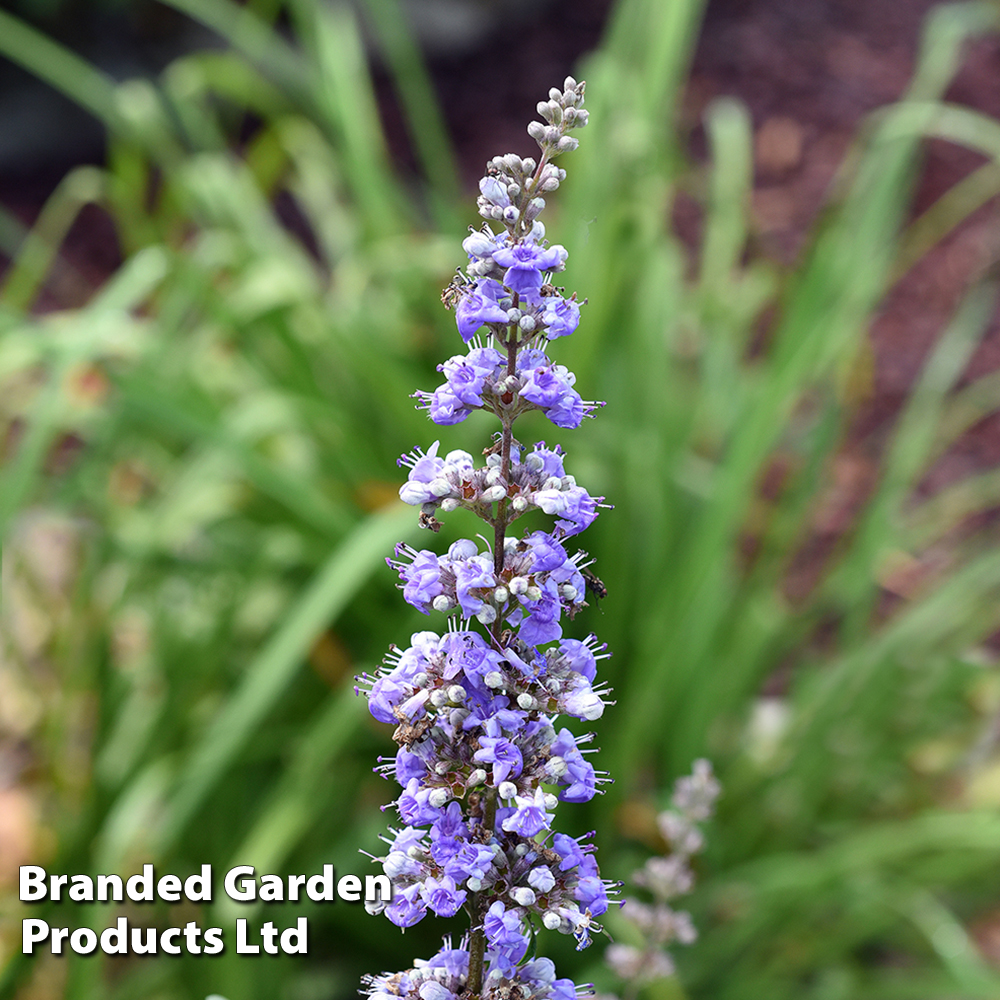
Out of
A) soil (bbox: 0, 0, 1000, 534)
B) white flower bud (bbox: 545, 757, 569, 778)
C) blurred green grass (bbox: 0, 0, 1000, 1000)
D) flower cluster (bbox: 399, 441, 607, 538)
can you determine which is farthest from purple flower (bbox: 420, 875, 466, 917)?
soil (bbox: 0, 0, 1000, 534)

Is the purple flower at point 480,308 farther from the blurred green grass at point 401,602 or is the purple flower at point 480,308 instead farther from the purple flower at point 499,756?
the blurred green grass at point 401,602

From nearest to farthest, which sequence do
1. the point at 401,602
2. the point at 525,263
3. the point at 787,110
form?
1. the point at 525,263
2. the point at 401,602
3. the point at 787,110

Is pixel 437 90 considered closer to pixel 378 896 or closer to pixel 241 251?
pixel 241 251

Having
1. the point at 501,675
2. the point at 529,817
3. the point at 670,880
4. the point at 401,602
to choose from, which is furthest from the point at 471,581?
the point at 401,602

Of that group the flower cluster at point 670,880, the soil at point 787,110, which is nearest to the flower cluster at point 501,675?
the flower cluster at point 670,880

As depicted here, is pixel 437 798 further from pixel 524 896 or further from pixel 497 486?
pixel 497 486

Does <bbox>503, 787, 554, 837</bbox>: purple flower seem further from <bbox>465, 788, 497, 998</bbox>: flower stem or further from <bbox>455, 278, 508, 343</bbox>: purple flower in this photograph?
<bbox>455, 278, 508, 343</bbox>: purple flower
